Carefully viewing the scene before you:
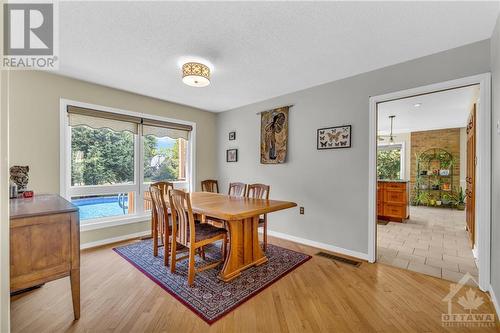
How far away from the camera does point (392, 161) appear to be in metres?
7.64

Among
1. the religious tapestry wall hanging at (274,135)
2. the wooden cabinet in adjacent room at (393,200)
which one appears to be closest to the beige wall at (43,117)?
the religious tapestry wall hanging at (274,135)

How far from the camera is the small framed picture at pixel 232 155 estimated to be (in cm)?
460

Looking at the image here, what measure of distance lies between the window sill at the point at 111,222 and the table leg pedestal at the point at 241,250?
6.77 ft

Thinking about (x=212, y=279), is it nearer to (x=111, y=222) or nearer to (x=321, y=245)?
(x=321, y=245)

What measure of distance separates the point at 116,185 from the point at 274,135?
2.72 meters

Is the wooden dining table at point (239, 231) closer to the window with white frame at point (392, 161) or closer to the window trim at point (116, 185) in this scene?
the window trim at point (116, 185)

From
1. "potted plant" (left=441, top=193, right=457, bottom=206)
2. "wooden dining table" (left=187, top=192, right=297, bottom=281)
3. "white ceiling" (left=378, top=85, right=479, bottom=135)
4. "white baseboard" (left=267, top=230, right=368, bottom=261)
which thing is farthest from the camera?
"potted plant" (left=441, top=193, right=457, bottom=206)

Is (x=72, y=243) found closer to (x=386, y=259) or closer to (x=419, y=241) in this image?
(x=386, y=259)

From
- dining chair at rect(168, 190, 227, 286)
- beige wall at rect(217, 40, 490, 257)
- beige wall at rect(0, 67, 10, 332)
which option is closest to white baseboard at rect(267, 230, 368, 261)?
beige wall at rect(217, 40, 490, 257)

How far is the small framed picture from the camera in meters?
4.60

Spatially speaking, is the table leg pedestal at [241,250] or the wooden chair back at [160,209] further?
the wooden chair back at [160,209]

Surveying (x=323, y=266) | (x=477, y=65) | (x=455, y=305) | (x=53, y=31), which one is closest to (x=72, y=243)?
(x=53, y=31)

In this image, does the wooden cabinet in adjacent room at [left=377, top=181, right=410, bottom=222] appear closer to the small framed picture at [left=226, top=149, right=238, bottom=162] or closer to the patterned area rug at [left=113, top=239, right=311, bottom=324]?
the patterned area rug at [left=113, top=239, right=311, bottom=324]

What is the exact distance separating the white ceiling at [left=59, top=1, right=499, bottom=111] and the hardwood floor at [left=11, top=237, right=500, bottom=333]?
240 cm
